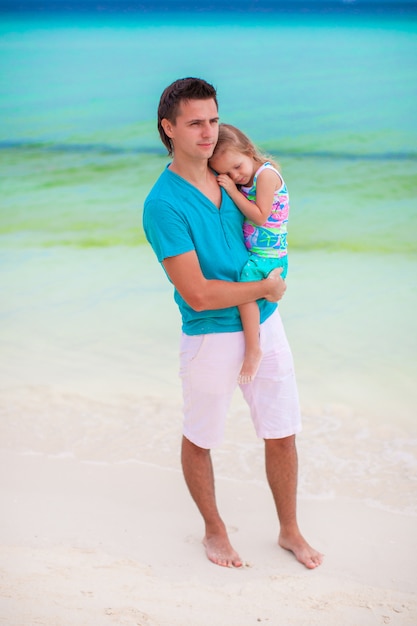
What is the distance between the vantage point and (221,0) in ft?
31.0

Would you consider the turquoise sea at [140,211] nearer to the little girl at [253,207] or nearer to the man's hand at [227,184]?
the little girl at [253,207]

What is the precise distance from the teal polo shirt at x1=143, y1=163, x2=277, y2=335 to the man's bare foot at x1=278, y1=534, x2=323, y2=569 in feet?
2.27

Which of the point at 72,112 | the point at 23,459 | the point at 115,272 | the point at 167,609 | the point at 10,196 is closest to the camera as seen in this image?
the point at 167,609

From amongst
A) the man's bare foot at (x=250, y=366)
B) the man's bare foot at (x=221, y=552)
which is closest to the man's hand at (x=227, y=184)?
the man's bare foot at (x=250, y=366)

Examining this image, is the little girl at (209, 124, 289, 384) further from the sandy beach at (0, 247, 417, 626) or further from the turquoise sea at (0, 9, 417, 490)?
the turquoise sea at (0, 9, 417, 490)

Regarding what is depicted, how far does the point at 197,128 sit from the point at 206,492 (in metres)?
1.09

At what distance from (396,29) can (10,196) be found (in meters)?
5.22

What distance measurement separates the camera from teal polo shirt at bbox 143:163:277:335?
7.48 ft

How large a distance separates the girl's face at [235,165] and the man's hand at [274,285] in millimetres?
290

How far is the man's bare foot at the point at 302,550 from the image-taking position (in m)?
2.49

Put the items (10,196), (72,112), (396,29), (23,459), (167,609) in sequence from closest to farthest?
(167,609) < (23,459) < (10,196) < (396,29) < (72,112)

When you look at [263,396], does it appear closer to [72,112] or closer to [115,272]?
[115,272]

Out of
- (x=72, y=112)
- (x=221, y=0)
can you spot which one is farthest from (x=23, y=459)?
(x=72, y=112)

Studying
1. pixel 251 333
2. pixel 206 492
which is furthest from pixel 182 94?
pixel 206 492
